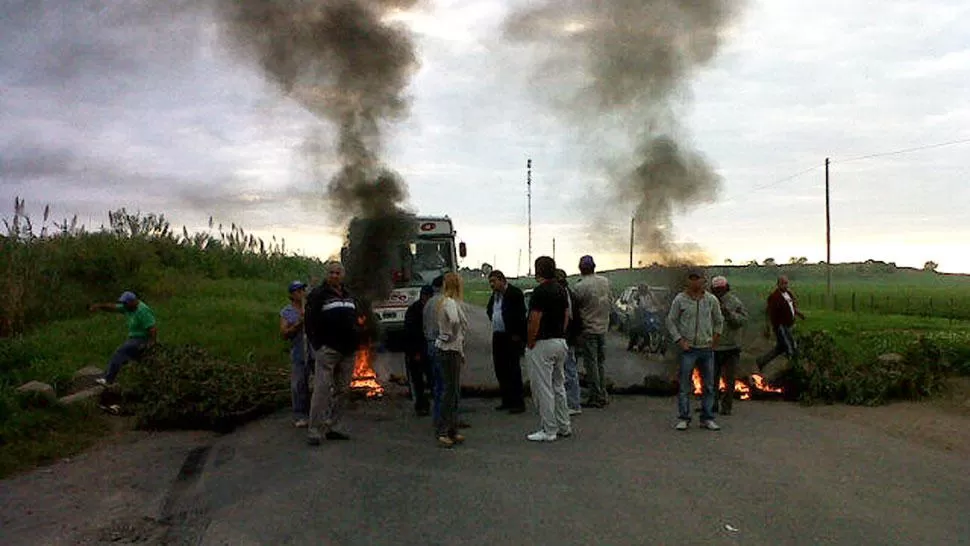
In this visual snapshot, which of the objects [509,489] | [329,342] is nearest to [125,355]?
[329,342]

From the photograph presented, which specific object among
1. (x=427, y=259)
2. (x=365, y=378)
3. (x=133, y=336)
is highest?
(x=427, y=259)

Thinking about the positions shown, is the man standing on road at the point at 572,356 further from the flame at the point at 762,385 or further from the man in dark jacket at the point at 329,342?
the flame at the point at 762,385

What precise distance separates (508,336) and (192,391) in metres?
3.88

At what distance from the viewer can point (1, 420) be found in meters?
9.95

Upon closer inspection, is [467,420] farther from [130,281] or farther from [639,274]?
[130,281]

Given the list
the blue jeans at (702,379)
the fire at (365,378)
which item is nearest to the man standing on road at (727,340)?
the blue jeans at (702,379)

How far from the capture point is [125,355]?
40.6ft

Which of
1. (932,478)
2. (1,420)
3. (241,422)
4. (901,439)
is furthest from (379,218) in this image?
(932,478)

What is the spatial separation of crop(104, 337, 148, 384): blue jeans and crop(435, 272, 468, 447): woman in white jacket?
5.10 metres

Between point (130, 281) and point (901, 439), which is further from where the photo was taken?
point (130, 281)

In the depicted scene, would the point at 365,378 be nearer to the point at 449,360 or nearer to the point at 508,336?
the point at 508,336

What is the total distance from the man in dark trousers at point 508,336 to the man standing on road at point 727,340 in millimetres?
2441

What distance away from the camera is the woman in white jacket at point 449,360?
370 inches

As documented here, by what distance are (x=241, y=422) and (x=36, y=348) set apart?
6.86 m
